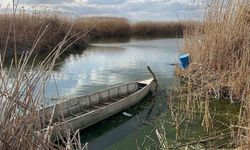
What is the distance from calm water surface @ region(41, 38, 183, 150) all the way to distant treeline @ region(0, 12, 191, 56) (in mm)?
1302

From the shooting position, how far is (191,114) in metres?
5.96

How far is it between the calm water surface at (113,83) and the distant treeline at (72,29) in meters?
1.30

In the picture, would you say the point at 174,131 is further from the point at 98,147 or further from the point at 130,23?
the point at 130,23

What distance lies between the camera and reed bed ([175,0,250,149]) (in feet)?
22.2

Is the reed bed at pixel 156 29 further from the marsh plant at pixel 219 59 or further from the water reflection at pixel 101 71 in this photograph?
the marsh plant at pixel 219 59

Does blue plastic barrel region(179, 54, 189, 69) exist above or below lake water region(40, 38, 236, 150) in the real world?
above

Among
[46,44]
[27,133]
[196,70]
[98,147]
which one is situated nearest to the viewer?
[27,133]

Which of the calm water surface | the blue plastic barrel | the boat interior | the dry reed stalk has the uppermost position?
the dry reed stalk

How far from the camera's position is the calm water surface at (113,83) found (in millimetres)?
5480

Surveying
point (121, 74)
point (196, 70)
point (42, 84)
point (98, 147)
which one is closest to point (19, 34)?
point (121, 74)

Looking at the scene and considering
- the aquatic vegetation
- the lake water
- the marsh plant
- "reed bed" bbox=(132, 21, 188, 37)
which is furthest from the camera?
"reed bed" bbox=(132, 21, 188, 37)

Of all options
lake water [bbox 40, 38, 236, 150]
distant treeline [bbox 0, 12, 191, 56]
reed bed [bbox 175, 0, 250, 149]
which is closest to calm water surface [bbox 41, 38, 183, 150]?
lake water [bbox 40, 38, 236, 150]

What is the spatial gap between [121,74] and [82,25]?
34.7ft

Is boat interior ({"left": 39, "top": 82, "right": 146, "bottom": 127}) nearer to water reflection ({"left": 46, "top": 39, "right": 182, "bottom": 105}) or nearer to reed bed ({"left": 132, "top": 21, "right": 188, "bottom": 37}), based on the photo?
water reflection ({"left": 46, "top": 39, "right": 182, "bottom": 105})
